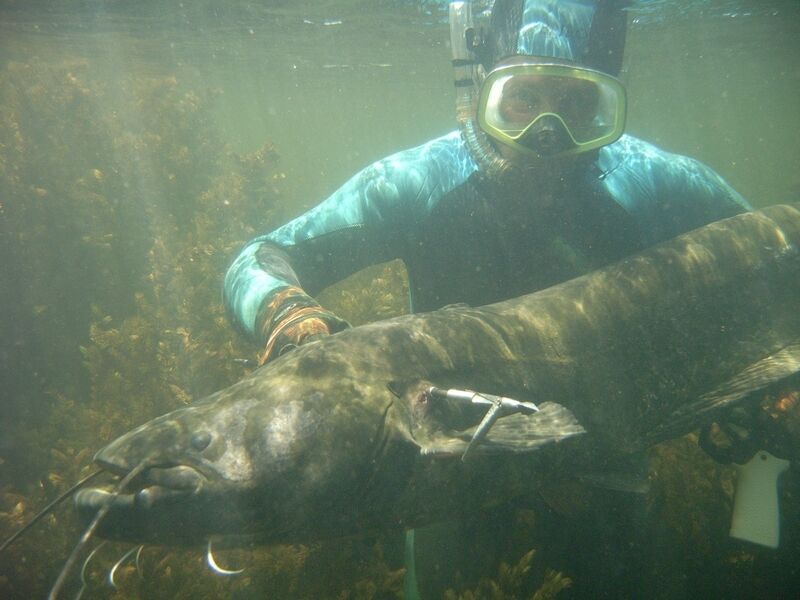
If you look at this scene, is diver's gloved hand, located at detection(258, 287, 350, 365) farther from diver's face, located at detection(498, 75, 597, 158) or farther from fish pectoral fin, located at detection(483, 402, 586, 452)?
diver's face, located at detection(498, 75, 597, 158)

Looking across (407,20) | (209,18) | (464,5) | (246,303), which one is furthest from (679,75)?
(246,303)

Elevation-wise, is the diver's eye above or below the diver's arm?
below

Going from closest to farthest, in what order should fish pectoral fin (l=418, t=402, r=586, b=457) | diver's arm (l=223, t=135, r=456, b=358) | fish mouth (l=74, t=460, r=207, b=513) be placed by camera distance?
fish mouth (l=74, t=460, r=207, b=513) < fish pectoral fin (l=418, t=402, r=586, b=457) < diver's arm (l=223, t=135, r=456, b=358)

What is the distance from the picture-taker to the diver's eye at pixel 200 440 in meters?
2.13

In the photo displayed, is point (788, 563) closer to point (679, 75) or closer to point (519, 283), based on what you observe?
point (519, 283)

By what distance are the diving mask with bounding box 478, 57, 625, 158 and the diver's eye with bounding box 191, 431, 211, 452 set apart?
2893mm

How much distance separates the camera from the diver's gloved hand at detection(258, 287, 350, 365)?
2.81 meters

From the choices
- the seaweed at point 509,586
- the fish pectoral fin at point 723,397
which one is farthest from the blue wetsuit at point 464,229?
the seaweed at point 509,586

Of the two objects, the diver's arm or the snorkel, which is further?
the snorkel

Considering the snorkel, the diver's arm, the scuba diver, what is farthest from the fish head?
the snorkel

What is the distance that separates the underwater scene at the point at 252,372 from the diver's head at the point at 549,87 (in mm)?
143

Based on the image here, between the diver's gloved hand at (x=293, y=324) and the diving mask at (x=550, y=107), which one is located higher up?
the diving mask at (x=550, y=107)

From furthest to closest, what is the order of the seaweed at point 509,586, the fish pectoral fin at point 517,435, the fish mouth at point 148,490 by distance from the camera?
the seaweed at point 509,586, the fish pectoral fin at point 517,435, the fish mouth at point 148,490

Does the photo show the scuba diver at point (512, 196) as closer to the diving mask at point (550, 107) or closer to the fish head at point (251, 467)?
the diving mask at point (550, 107)
